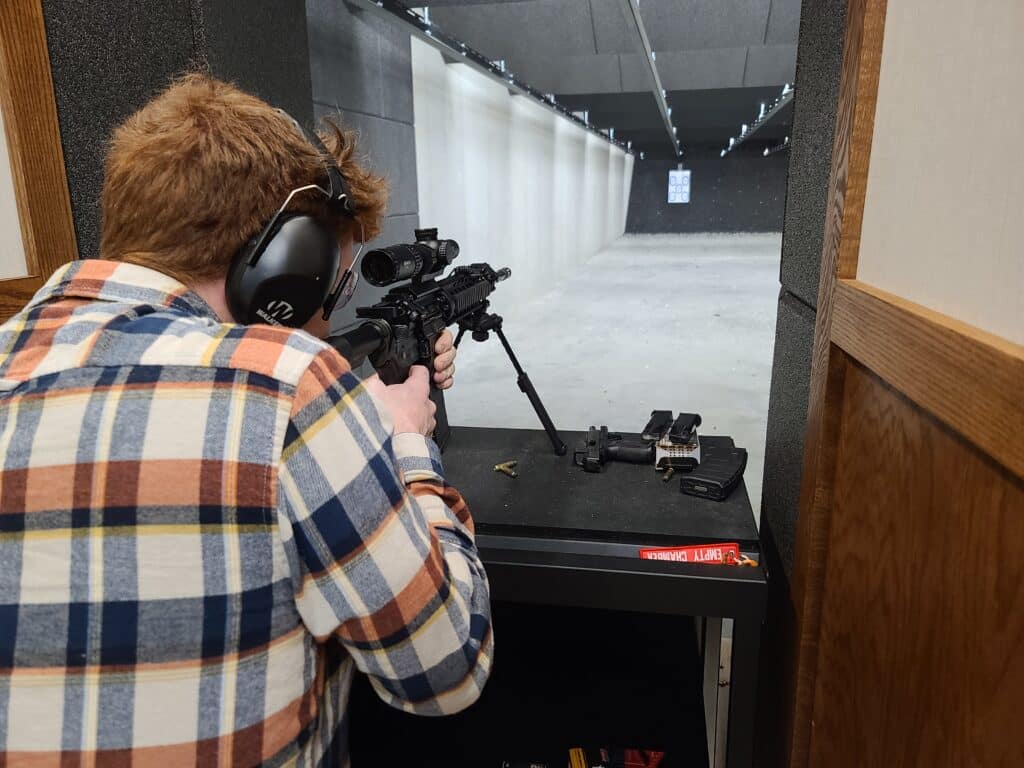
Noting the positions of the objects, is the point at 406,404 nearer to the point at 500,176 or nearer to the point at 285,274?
the point at 285,274

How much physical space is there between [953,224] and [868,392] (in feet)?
0.95

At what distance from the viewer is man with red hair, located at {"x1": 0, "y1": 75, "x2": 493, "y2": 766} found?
541 millimetres

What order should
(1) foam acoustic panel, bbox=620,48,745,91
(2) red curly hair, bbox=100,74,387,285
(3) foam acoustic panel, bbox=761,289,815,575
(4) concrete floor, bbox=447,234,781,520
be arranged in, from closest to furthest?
(2) red curly hair, bbox=100,74,387,285, (3) foam acoustic panel, bbox=761,289,815,575, (4) concrete floor, bbox=447,234,781,520, (1) foam acoustic panel, bbox=620,48,745,91

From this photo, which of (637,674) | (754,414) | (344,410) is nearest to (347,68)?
(754,414)

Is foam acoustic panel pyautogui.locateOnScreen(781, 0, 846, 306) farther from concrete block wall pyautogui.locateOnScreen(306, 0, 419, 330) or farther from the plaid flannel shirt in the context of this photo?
concrete block wall pyautogui.locateOnScreen(306, 0, 419, 330)

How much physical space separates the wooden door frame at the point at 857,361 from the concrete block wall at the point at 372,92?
219 centimetres

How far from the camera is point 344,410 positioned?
1.93 feet

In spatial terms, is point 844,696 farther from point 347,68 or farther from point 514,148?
point 514,148

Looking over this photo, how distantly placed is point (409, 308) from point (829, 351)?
676 millimetres

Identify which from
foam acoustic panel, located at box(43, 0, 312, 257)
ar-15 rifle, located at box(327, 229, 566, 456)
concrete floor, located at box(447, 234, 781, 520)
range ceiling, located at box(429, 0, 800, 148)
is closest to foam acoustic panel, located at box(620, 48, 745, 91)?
range ceiling, located at box(429, 0, 800, 148)

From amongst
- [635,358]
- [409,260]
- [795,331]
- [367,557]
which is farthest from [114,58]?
[635,358]

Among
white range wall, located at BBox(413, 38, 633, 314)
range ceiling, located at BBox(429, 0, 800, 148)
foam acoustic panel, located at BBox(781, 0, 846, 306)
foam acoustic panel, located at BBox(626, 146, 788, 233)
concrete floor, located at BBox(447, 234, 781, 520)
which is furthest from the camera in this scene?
foam acoustic panel, located at BBox(626, 146, 788, 233)

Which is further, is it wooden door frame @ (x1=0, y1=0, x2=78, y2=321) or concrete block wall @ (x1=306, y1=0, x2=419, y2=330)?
concrete block wall @ (x1=306, y1=0, x2=419, y2=330)

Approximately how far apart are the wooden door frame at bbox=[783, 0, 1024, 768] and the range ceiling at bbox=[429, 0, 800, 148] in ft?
9.52
